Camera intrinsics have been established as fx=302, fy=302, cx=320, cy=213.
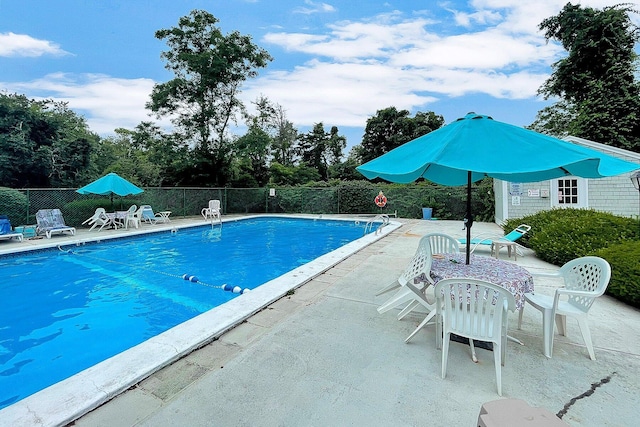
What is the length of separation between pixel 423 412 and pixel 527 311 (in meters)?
2.47

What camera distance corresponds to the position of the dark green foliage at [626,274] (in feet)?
11.8

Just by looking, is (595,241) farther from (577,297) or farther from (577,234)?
(577,297)

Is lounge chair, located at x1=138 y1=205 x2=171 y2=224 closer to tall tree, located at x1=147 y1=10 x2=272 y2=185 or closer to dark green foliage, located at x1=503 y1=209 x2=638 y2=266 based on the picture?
tall tree, located at x1=147 y1=10 x2=272 y2=185

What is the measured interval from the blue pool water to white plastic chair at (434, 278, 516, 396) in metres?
3.51

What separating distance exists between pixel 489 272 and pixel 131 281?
5.99 m

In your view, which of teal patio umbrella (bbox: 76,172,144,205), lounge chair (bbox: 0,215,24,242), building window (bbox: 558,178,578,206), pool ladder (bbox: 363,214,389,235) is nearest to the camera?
lounge chair (bbox: 0,215,24,242)

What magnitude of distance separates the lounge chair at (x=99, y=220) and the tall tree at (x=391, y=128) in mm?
19215

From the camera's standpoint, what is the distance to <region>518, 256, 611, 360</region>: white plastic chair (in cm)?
253

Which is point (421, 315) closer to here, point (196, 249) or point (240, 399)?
point (240, 399)

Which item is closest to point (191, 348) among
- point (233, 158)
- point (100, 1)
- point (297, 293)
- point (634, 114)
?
point (297, 293)

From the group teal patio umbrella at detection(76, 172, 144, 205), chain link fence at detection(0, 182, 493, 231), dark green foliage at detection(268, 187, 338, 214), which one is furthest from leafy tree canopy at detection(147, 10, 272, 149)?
teal patio umbrella at detection(76, 172, 144, 205)

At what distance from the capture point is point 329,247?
8.97m

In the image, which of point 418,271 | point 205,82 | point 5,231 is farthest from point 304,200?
point 418,271

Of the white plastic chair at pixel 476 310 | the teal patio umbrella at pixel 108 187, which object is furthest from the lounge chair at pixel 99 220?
the white plastic chair at pixel 476 310
